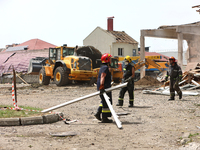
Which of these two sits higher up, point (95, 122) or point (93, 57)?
point (93, 57)

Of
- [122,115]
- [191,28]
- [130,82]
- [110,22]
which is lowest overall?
[122,115]

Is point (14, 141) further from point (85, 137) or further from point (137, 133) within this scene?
point (137, 133)

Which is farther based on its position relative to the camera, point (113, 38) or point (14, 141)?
point (113, 38)

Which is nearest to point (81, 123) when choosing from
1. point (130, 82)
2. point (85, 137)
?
point (85, 137)

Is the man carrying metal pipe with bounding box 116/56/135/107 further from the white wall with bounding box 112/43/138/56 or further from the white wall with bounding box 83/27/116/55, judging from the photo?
the white wall with bounding box 112/43/138/56

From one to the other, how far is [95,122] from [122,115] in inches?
50.0

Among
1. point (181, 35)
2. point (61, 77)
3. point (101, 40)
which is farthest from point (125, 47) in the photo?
point (61, 77)

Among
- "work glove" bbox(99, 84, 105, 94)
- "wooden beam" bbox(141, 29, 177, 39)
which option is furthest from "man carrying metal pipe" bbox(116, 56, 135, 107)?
"wooden beam" bbox(141, 29, 177, 39)

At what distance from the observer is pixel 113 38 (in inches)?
1768

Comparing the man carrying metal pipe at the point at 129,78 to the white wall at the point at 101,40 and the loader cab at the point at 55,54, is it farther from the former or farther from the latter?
the white wall at the point at 101,40

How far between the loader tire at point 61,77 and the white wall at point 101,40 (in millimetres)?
22167

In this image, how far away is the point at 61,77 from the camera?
21219 mm

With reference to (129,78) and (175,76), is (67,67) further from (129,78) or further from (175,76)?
(129,78)

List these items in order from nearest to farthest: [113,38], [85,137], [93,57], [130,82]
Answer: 1. [85,137]
2. [130,82]
3. [93,57]
4. [113,38]
